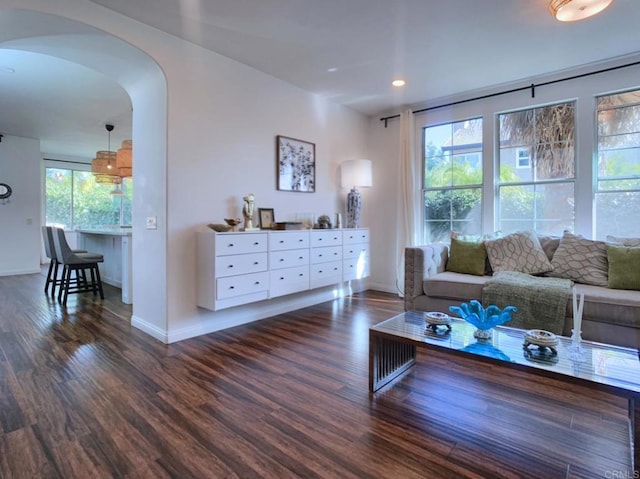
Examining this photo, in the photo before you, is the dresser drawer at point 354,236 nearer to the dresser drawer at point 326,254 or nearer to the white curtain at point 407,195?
the dresser drawer at point 326,254

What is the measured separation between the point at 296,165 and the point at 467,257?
2218 mm

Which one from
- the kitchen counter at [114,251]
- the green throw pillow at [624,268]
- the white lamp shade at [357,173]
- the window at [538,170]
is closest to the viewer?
the green throw pillow at [624,268]

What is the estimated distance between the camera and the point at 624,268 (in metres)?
2.77

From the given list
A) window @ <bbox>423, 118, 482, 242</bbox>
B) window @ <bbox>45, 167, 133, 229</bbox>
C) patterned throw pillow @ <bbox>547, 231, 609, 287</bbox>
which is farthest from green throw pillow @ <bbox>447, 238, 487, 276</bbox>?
window @ <bbox>45, 167, 133, 229</bbox>

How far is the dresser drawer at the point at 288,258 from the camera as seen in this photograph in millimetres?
3408

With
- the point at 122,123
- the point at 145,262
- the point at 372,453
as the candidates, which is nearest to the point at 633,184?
the point at 372,453

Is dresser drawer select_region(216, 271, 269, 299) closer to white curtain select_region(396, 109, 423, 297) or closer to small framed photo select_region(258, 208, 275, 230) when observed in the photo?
small framed photo select_region(258, 208, 275, 230)

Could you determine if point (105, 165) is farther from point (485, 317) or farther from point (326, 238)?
point (485, 317)

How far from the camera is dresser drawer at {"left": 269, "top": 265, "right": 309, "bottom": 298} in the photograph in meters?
3.42

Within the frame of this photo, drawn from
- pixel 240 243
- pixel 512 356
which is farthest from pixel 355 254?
pixel 512 356

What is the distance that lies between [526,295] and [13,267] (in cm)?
852

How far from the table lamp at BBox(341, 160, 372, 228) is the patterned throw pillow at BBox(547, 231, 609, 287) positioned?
231cm

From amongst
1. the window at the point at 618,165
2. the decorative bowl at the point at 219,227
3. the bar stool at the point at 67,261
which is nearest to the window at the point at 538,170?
the window at the point at 618,165

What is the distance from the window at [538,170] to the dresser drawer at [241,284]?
2934mm
